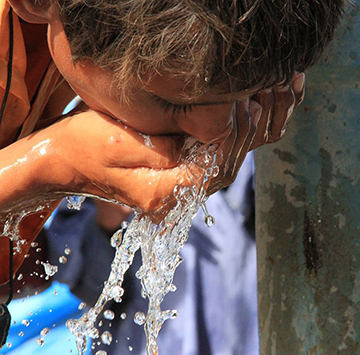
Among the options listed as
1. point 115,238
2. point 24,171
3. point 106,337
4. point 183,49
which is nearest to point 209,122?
point 183,49

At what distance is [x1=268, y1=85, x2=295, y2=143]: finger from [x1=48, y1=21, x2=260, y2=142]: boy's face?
0.12m

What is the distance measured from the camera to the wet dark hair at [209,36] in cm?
96

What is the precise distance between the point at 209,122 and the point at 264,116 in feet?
0.68

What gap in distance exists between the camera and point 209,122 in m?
1.15

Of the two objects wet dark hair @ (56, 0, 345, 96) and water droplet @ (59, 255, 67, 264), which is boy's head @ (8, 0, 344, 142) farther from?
water droplet @ (59, 255, 67, 264)

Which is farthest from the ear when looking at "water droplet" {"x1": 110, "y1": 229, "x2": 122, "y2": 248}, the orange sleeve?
"water droplet" {"x1": 110, "y1": 229, "x2": 122, "y2": 248}

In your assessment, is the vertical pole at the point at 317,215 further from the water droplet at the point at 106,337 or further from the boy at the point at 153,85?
the water droplet at the point at 106,337

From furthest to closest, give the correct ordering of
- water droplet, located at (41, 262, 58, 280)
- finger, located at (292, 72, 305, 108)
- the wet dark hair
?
1. water droplet, located at (41, 262, 58, 280)
2. finger, located at (292, 72, 305, 108)
3. the wet dark hair

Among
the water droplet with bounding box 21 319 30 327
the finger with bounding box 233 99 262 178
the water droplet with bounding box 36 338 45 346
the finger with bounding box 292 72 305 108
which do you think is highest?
the finger with bounding box 292 72 305 108

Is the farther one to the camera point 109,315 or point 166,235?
point 109,315

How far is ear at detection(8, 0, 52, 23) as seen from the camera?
1.17 metres

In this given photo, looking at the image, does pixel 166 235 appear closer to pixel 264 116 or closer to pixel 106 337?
pixel 264 116

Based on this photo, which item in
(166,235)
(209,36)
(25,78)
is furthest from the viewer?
(25,78)

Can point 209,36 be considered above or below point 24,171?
above
